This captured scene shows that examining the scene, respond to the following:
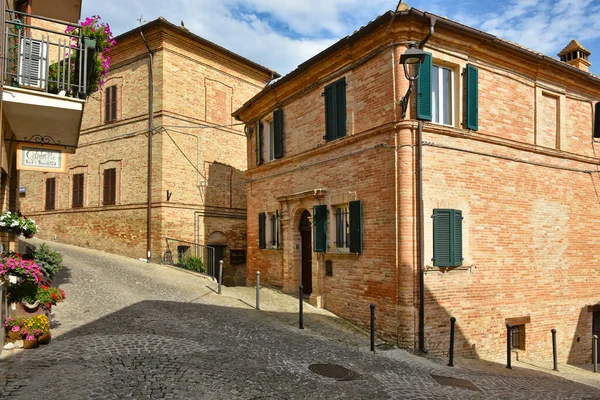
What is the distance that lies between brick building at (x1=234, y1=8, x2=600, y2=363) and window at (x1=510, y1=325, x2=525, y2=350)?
0.04 metres

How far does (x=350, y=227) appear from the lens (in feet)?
37.3

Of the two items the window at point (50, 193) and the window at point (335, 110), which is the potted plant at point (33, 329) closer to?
the window at point (335, 110)

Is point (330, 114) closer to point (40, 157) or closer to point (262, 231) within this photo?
point (262, 231)

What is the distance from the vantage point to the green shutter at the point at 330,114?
1234cm

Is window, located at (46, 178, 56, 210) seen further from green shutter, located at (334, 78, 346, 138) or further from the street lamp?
the street lamp

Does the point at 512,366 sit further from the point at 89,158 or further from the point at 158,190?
the point at 89,158

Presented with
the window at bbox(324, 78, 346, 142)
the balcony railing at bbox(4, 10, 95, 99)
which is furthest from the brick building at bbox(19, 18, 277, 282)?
the balcony railing at bbox(4, 10, 95, 99)

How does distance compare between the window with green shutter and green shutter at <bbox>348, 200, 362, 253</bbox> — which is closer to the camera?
the window with green shutter

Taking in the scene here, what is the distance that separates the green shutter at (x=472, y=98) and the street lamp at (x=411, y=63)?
1603mm

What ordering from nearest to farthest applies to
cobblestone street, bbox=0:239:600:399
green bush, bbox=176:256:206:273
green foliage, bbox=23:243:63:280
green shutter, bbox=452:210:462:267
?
1. cobblestone street, bbox=0:239:600:399
2. green foliage, bbox=23:243:63:280
3. green shutter, bbox=452:210:462:267
4. green bush, bbox=176:256:206:273

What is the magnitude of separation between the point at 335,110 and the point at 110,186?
42.1 feet

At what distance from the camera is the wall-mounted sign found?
7922 millimetres

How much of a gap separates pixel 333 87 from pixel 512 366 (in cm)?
856

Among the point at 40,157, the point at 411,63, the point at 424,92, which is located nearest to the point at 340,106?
the point at 424,92
